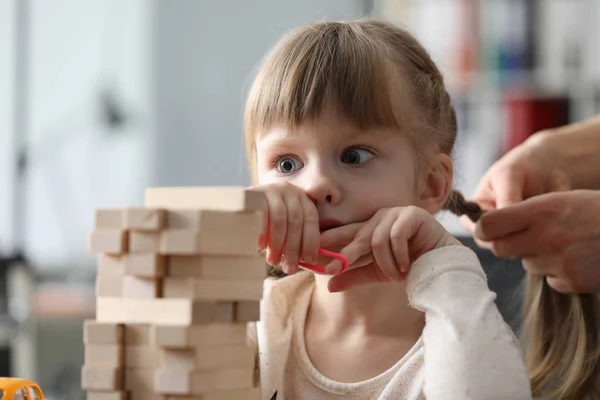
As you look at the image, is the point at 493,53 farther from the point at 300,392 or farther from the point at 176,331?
the point at 176,331

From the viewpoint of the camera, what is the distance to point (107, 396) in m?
0.79

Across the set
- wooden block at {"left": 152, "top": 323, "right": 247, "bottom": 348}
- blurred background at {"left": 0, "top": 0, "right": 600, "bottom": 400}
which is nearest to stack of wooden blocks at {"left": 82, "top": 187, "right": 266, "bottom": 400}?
wooden block at {"left": 152, "top": 323, "right": 247, "bottom": 348}

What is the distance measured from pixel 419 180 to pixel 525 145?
389 mm

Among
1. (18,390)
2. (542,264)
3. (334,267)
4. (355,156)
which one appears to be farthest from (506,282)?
(18,390)

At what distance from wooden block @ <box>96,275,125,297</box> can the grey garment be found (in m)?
0.79

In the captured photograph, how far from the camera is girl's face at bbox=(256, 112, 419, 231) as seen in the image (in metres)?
1.02

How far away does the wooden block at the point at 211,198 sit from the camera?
0.77 meters

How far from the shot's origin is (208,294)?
0.77 metres

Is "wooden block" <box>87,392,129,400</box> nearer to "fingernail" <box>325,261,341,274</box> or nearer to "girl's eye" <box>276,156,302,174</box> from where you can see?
"fingernail" <box>325,261,341,274</box>

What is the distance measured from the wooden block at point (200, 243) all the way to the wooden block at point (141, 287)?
0.04 metres

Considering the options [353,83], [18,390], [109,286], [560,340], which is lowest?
[560,340]

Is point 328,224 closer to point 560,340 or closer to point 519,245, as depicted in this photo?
point 519,245

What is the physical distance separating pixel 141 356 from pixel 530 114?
9.50 feet

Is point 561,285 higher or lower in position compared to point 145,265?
lower
